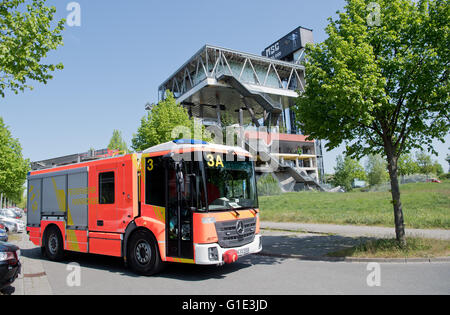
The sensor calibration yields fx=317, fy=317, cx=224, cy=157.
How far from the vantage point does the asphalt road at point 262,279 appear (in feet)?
19.7

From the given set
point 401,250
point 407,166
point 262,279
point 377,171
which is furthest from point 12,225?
point 407,166

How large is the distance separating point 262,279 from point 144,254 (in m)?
2.89

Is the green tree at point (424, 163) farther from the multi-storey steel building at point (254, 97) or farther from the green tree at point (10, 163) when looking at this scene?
the green tree at point (10, 163)

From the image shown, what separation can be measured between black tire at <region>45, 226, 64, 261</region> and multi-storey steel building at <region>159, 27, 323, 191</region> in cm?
4076

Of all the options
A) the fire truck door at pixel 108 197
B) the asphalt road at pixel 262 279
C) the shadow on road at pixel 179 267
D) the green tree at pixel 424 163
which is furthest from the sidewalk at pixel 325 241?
the green tree at pixel 424 163

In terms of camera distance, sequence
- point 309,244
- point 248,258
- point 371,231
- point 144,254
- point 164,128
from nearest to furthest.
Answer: point 144,254, point 248,258, point 309,244, point 371,231, point 164,128

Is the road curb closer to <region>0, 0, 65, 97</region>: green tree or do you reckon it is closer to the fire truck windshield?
the fire truck windshield

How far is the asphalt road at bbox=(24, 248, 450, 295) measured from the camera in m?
6.00

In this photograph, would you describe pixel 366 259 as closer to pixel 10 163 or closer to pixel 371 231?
pixel 371 231

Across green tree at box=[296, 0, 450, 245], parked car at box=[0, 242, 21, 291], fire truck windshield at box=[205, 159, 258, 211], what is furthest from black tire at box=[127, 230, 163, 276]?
green tree at box=[296, 0, 450, 245]

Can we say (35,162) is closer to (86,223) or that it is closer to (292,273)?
(86,223)

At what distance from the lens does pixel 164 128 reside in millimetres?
26109

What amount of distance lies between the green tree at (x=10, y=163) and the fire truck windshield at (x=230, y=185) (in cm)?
2931
